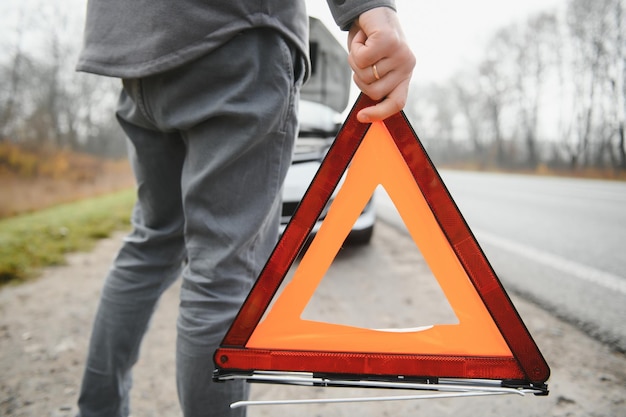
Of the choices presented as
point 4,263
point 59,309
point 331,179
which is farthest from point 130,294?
point 4,263

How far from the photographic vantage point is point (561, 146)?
2408 centimetres

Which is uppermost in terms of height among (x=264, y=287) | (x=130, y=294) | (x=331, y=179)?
(x=331, y=179)

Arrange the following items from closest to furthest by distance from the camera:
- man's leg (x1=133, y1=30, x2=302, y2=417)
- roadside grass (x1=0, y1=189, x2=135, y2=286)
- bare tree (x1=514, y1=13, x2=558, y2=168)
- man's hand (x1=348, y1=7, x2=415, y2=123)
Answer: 1. man's hand (x1=348, y1=7, x2=415, y2=123)
2. man's leg (x1=133, y1=30, x2=302, y2=417)
3. roadside grass (x1=0, y1=189, x2=135, y2=286)
4. bare tree (x1=514, y1=13, x2=558, y2=168)

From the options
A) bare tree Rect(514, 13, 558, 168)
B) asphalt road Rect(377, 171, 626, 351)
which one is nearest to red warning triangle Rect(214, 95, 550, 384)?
asphalt road Rect(377, 171, 626, 351)

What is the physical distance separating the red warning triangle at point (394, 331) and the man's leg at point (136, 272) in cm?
46

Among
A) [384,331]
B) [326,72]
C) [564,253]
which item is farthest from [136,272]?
[564,253]

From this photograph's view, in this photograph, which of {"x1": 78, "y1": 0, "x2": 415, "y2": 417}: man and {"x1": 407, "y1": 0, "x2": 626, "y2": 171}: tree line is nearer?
{"x1": 78, "y1": 0, "x2": 415, "y2": 417}: man

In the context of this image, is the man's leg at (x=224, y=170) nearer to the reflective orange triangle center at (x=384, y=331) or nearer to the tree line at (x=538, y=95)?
the reflective orange triangle center at (x=384, y=331)

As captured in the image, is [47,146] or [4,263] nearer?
[4,263]

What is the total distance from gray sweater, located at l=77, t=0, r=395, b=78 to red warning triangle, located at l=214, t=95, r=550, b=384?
259 mm

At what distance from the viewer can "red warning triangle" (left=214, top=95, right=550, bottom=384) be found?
0.79 m

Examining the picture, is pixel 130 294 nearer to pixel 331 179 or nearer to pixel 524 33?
pixel 331 179

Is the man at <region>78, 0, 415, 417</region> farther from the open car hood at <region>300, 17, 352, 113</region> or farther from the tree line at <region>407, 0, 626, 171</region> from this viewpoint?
the tree line at <region>407, 0, 626, 171</region>

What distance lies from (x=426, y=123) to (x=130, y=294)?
44873mm
